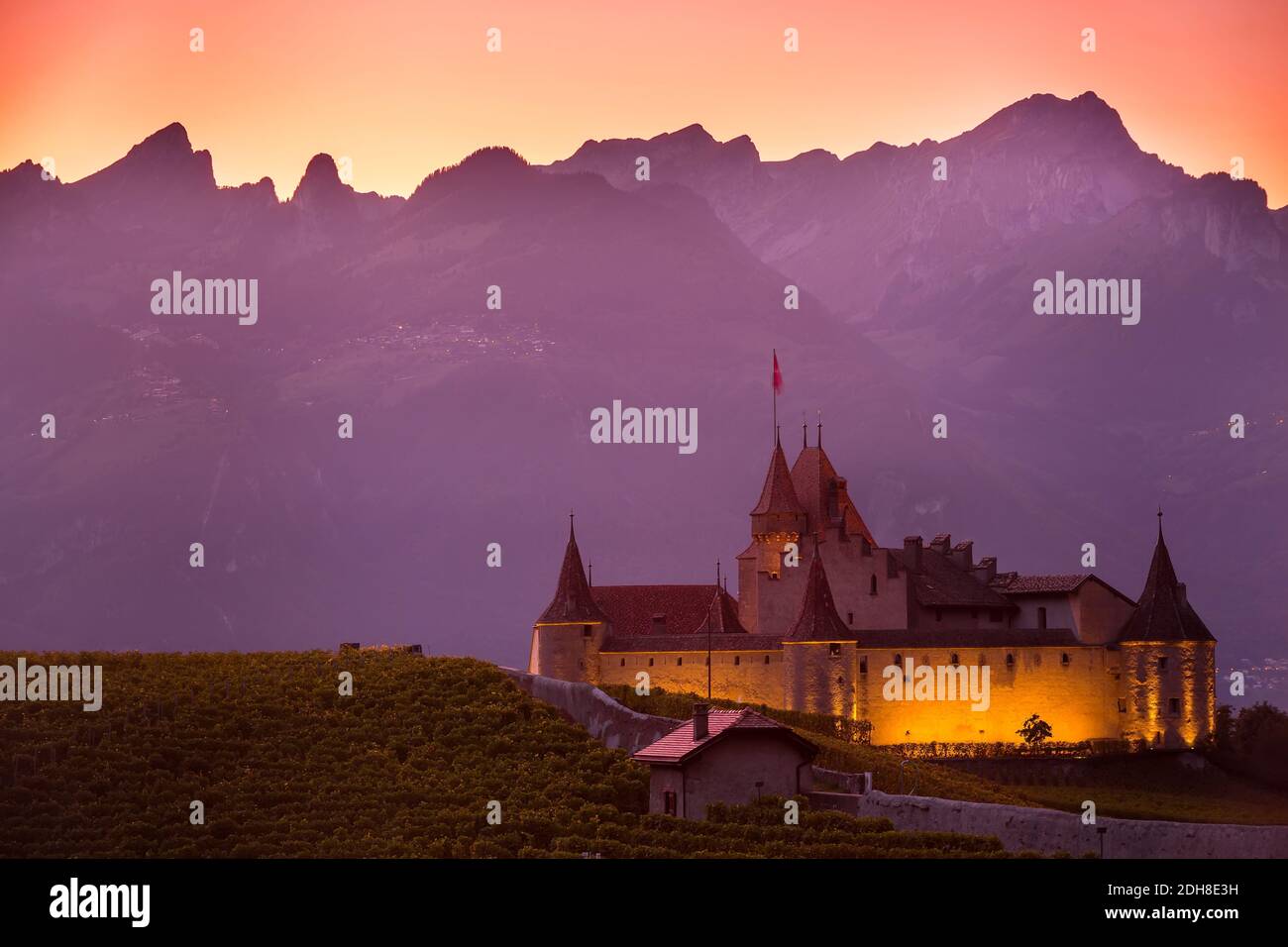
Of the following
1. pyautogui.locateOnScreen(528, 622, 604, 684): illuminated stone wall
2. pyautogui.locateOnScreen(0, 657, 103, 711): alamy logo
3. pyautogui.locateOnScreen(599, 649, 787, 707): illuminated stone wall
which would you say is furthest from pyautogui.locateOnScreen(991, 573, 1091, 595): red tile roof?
pyautogui.locateOnScreen(0, 657, 103, 711): alamy logo

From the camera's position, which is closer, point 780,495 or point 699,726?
point 699,726

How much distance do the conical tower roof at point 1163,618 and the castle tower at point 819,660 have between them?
1574 centimetres

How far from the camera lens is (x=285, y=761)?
78625 mm

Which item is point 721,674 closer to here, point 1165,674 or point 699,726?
point 1165,674

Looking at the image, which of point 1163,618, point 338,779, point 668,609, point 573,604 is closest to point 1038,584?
point 1163,618

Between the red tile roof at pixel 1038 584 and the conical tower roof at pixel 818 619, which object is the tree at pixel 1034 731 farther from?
the conical tower roof at pixel 818 619

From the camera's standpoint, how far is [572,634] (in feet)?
373

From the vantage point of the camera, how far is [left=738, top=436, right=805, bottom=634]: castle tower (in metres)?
118

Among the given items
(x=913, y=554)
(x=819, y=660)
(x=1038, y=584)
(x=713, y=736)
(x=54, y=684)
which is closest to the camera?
(x=713, y=736)
